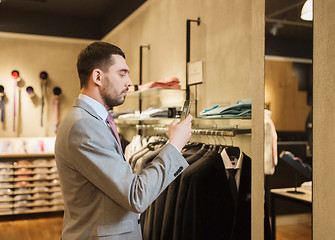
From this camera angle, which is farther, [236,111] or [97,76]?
[236,111]

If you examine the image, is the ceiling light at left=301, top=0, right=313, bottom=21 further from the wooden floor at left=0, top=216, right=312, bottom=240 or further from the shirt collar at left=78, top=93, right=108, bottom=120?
the wooden floor at left=0, top=216, right=312, bottom=240

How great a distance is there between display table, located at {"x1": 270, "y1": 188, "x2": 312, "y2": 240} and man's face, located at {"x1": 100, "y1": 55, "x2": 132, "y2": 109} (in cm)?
88

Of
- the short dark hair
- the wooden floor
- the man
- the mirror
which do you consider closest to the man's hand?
the man

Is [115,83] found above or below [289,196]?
above

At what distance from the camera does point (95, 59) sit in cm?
146

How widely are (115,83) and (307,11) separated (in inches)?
34.5

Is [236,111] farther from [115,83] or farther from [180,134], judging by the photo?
[115,83]

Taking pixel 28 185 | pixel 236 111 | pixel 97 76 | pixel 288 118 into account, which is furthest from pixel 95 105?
pixel 28 185

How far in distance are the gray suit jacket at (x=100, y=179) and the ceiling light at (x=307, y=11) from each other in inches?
31.5

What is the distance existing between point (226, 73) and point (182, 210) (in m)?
1.11

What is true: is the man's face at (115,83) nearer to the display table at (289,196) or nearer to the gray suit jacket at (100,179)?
the gray suit jacket at (100,179)

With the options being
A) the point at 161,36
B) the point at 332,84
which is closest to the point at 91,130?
the point at 332,84

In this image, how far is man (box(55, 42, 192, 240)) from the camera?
1.28 metres

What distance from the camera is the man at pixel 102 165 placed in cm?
128
